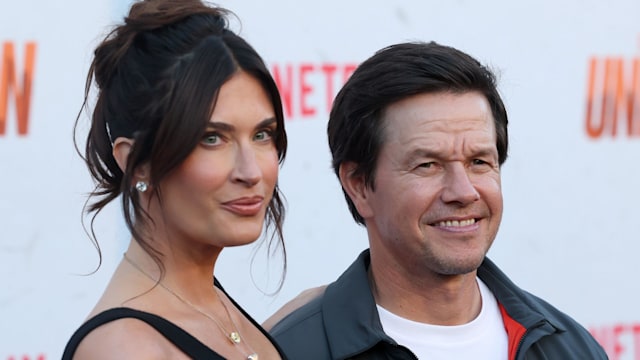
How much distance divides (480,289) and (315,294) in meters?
0.36

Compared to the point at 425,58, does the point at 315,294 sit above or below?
below

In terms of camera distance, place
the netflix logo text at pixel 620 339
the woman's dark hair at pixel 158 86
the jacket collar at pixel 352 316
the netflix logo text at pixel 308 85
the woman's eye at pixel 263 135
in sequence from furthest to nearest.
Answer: the netflix logo text at pixel 620 339 → the netflix logo text at pixel 308 85 → the jacket collar at pixel 352 316 → the woman's eye at pixel 263 135 → the woman's dark hair at pixel 158 86

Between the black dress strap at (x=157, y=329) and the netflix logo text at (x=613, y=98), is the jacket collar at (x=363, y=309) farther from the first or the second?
the netflix logo text at (x=613, y=98)

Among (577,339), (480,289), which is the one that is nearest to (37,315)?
(480,289)

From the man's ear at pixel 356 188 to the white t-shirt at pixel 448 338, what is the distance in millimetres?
216

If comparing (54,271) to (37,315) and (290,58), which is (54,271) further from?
(290,58)

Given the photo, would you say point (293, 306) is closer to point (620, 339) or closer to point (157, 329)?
point (157, 329)

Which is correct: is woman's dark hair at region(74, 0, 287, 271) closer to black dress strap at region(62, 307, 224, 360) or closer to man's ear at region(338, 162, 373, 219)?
black dress strap at region(62, 307, 224, 360)

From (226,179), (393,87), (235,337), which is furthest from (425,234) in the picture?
(226,179)

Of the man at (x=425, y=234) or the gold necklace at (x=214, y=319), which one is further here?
the man at (x=425, y=234)

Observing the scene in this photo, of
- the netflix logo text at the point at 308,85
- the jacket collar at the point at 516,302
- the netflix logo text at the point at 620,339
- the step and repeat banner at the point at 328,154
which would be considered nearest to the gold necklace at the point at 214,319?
the step and repeat banner at the point at 328,154

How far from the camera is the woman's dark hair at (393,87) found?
7.68ft

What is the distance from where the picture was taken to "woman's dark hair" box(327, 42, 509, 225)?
2340mm

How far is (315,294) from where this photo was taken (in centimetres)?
245
